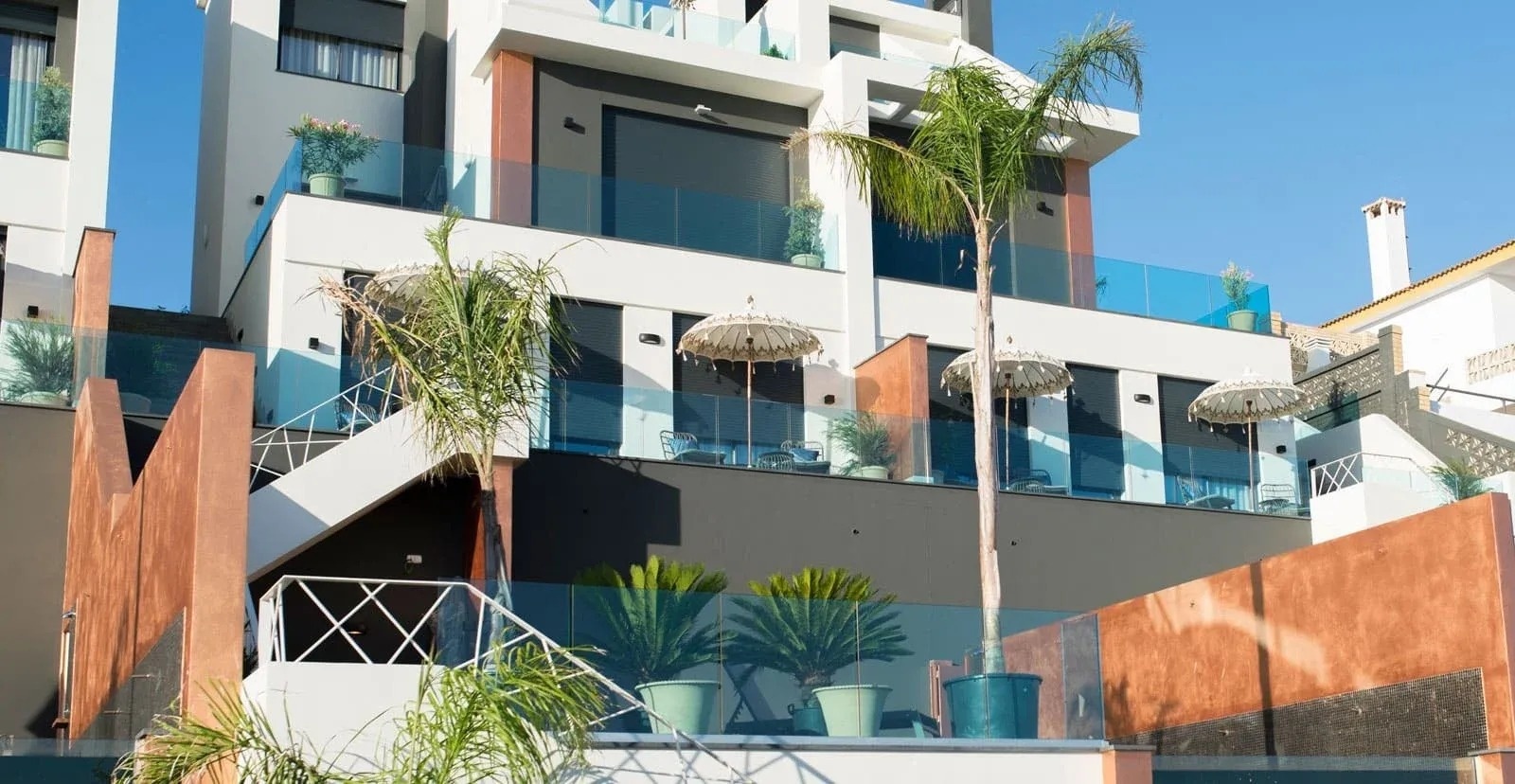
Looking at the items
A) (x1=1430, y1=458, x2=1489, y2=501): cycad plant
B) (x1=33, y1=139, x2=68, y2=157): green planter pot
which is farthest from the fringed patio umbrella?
(x1=33, y1=139, x2=68, y2=157): green planter pot

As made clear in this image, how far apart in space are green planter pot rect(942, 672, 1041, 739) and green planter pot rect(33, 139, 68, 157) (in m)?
14.5

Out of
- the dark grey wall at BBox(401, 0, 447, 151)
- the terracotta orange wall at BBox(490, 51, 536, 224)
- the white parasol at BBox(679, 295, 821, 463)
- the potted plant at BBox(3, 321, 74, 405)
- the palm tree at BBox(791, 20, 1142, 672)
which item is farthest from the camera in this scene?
the dark grey wall at BBox(401, 0, 447, 151)

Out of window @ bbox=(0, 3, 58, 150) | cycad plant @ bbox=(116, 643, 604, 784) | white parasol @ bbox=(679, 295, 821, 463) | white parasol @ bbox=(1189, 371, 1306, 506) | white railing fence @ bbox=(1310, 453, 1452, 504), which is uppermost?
window @ bbox=(0, 3, 58, 150)

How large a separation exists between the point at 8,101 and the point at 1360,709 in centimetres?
1737

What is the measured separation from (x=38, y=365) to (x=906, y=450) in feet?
31.3

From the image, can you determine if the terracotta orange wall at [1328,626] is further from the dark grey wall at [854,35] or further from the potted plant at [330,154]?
the dark grey wall at [854,35]

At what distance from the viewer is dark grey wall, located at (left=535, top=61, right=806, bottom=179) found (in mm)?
24188

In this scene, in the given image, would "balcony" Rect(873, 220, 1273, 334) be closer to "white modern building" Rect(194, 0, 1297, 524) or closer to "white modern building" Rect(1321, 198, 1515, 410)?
"white modern building" Rect(194, 0, 1297, 524)

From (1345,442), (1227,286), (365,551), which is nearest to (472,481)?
(365,551)

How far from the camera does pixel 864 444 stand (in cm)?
2109

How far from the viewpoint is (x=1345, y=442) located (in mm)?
27609

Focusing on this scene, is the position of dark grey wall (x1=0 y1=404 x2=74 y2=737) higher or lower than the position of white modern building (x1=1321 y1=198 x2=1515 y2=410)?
lower

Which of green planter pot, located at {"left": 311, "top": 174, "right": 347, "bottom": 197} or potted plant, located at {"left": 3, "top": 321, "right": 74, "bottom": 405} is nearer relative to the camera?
potted plant, located at {"left": 3, "top": 321, "right": 74, "bottom": 405}

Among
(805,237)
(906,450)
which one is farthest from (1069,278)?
(906,450)
